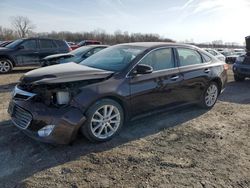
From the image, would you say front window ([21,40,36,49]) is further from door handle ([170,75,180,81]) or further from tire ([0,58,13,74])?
A: door handle ([170,75,180,81])

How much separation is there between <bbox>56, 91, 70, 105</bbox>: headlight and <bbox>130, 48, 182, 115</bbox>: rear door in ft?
3.68

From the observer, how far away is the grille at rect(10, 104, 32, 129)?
4012 mm

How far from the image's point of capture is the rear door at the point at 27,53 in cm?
1253

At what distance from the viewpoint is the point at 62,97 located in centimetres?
400

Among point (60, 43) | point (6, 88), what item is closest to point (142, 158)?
point (6, 88)

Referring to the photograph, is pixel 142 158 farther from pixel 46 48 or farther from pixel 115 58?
pixel 46 48

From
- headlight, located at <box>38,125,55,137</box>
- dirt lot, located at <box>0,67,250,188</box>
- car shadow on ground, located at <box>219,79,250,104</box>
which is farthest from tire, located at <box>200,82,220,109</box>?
headlight, located at <box>38,125,55,137</box>

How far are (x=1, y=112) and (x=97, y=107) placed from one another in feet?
8.75

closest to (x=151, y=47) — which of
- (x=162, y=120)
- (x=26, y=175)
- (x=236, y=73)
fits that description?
(x=162, y=120)

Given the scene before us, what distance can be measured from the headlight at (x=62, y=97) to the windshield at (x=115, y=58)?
1.01 m

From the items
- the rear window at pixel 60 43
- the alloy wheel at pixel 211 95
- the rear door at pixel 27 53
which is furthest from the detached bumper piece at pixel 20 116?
the rear window at pixel 60 43

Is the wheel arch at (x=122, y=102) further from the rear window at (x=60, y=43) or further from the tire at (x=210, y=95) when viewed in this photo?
the rear window at (x=60, y=43)

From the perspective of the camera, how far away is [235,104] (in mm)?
7246

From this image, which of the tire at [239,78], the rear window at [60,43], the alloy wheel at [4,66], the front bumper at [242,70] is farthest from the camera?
the rear window at [60,43]
